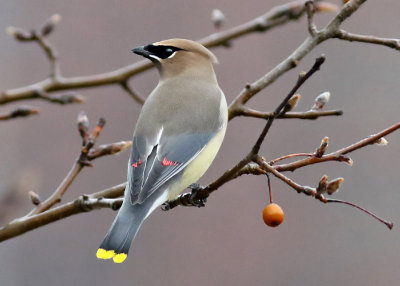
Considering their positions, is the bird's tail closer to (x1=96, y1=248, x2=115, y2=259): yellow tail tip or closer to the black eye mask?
(x1=96, y1=248, x2=115, y2=259): yellow tail tip

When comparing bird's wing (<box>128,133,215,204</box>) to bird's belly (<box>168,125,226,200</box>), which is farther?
bird's belly (<box>168,125,226,200</box>)

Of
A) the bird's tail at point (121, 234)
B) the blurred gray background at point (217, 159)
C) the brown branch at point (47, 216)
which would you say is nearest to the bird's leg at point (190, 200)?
the bird's tail at point (121, 234)

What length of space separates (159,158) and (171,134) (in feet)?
Answer: 0.40

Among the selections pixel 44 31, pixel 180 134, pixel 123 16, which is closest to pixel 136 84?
pixel 123 16

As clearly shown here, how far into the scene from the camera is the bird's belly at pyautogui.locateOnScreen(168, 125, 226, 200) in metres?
2.75

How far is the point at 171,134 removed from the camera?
2.81m

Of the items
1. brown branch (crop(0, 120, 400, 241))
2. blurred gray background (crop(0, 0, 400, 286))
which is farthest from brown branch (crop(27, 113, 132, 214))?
blurred gray background (crop(0, 0, 400, 286))

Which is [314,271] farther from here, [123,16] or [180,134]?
[180,134]

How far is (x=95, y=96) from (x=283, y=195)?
72.5 inches

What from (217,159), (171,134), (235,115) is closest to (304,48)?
(235,115)

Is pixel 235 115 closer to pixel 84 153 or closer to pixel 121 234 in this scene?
pixel 84 153

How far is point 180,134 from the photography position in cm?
281

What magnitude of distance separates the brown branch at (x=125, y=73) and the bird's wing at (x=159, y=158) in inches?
15.3

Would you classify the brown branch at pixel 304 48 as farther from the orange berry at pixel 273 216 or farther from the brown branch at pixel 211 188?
the orange berry at pixel 273 216
